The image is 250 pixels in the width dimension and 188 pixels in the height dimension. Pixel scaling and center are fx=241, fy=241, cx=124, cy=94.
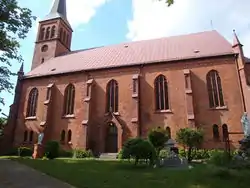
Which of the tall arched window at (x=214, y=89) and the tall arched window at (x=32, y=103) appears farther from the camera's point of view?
the tall arched window at (x=32, y=103)

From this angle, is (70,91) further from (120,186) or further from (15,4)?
(120,186)

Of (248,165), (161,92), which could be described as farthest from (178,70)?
(248,165)

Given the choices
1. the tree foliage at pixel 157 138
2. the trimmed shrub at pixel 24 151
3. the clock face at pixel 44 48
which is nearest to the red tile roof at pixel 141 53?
the clock face at pixel 44 48

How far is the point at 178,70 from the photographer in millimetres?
25922

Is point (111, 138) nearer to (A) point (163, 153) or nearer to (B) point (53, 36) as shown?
(A) point (163, 153)

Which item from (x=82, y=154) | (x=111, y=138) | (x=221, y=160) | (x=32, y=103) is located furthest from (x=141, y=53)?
(x=221, y=160)

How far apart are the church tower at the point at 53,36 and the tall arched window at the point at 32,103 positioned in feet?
23.7

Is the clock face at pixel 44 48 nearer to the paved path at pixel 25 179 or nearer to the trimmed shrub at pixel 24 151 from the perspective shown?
the trimmed shrub at pixel 24 151

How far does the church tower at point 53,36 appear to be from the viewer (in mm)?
36816

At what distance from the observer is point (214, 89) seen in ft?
80.3

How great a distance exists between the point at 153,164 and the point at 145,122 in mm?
10136

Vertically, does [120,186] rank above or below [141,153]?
below

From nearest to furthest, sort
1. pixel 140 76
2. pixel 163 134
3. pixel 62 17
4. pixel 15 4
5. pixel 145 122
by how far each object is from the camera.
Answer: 1. pixel 15 4
2. pixel 163 134
3. pixel 145 122
4. pixel 140 76
5. pixel 62 17

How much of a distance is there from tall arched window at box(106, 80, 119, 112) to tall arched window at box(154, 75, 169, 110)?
4.52 meters
